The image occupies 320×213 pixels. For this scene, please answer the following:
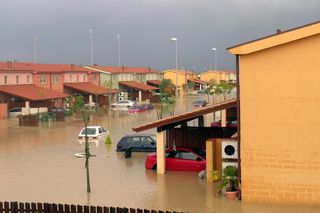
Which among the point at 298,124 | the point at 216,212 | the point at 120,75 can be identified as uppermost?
the point at 120,75

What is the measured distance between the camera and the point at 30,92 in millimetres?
58688

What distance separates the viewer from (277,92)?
16.4 m

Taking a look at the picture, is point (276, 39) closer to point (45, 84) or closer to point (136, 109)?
point (136, 109)

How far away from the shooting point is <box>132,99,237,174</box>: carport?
2062 centimetres

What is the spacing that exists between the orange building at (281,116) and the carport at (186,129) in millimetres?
3439

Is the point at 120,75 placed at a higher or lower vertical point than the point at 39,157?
higher

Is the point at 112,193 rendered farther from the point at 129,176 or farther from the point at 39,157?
the point at 39,157

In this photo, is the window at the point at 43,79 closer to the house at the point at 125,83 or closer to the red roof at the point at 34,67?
the red roof at the point at 34,67

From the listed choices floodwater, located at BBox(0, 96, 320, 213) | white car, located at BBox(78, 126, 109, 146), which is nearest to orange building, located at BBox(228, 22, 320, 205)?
floodwater, located at BBox(0, 96, 320, 213)

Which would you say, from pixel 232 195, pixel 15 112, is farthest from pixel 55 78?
pixel 232 195

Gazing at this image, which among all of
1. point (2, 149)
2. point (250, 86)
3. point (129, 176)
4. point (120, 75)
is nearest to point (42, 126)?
point (2, 149)

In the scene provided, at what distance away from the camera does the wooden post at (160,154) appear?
2153 centimetres

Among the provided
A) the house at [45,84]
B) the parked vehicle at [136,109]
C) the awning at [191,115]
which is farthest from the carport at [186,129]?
the house at [45,84]

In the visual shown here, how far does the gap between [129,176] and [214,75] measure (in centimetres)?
11744
